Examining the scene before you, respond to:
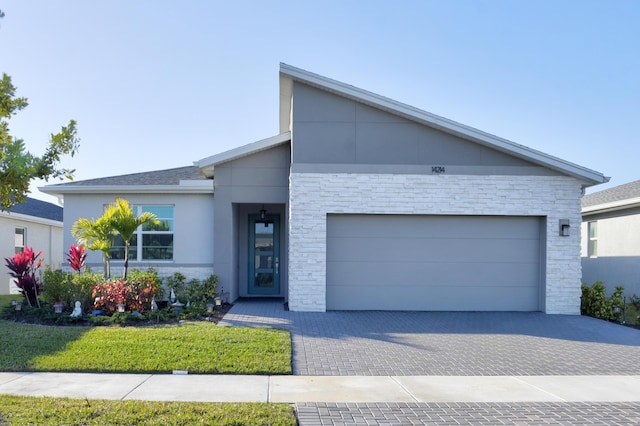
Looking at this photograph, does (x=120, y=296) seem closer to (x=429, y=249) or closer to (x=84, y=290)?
(x=84, y=290)

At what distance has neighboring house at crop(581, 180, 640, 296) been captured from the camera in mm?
15587

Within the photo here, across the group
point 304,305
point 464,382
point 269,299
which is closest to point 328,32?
point 304,305

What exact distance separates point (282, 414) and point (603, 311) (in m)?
10.9

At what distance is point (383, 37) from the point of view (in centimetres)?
1293

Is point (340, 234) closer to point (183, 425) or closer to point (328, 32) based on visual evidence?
point (328, 32)

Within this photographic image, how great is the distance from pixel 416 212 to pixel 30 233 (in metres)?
16.6

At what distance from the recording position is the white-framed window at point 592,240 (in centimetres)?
1798

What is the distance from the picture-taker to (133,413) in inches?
208

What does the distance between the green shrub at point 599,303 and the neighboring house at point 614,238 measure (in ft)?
10.9

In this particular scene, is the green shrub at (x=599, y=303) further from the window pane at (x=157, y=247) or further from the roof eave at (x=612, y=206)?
the window pane at (x=157, y=247)

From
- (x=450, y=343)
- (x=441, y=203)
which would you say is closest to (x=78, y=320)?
(x=450, y=343)

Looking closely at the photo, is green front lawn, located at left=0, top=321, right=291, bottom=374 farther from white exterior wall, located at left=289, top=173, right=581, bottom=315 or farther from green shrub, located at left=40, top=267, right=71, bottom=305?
white exterior wall, located at left=289, top=173, right=581, bottom=315

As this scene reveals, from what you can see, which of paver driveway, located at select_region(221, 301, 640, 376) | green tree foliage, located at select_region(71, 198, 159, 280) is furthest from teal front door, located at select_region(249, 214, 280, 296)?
green tree foliage, located at select_region(71, 198, 159, 280)

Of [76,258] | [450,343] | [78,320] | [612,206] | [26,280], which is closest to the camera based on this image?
[450,343]
